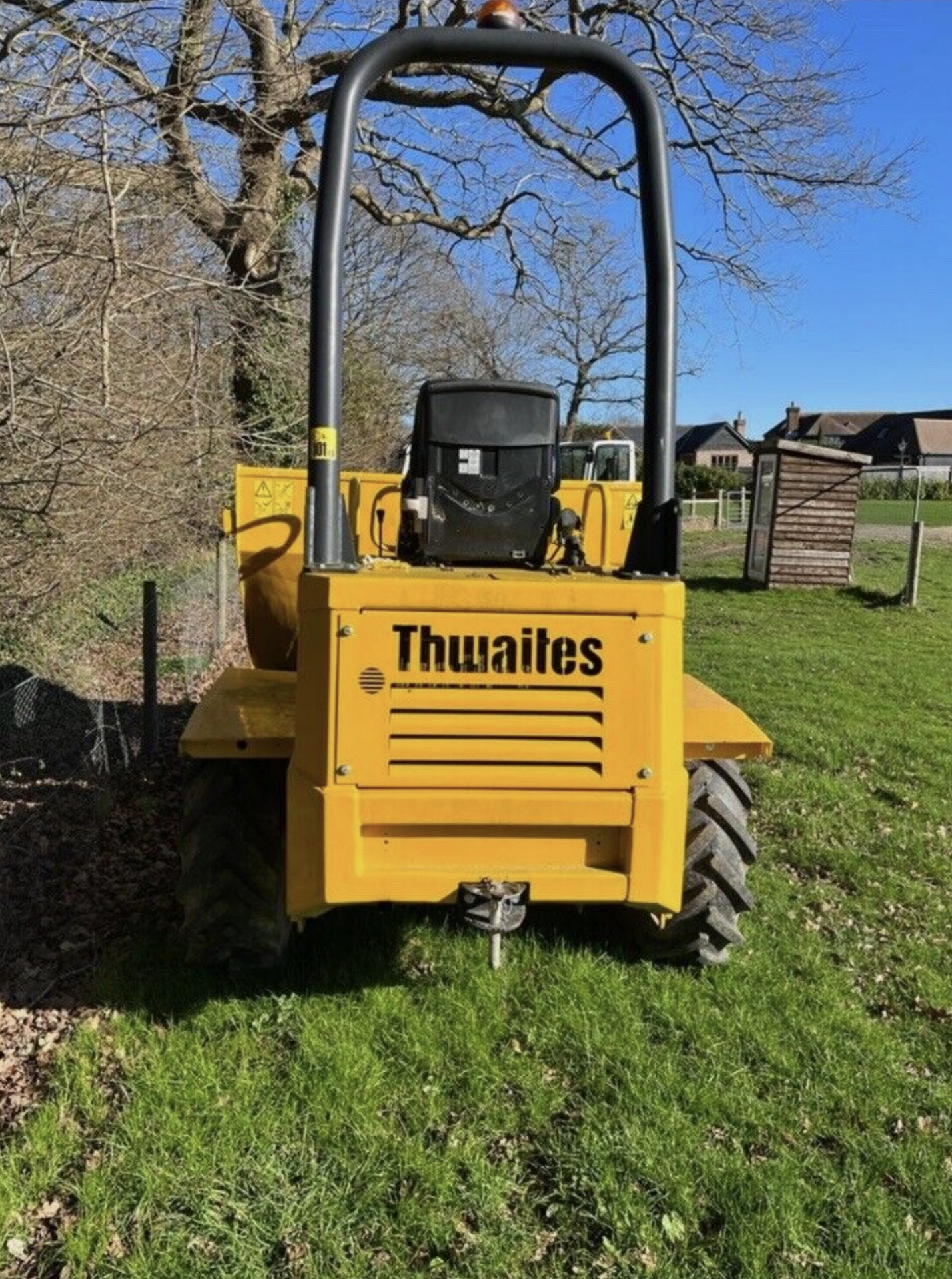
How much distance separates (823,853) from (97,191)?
4547 millimetres

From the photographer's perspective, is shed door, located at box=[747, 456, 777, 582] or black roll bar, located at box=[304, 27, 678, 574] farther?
shed door, located at box=[747, 456, 777, 582]

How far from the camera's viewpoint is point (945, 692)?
9312 mm

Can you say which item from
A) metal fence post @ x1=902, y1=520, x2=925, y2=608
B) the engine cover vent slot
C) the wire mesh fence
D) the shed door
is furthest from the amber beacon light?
the shed door

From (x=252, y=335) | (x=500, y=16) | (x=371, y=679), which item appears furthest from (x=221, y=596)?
(x=500, y=16)

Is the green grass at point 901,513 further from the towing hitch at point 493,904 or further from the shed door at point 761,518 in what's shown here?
the towing hitch at point 493,904

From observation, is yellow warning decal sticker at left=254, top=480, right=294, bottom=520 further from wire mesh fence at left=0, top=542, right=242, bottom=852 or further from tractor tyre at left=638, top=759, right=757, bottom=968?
tractor tyre at left=638, top=759, right=757, bottom=968

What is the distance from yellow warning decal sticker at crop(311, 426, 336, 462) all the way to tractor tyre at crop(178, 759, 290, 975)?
124 cm

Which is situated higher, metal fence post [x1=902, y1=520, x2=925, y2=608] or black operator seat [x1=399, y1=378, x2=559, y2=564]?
black operator seat [x1=399, y1=378, x2=559, y2=564]

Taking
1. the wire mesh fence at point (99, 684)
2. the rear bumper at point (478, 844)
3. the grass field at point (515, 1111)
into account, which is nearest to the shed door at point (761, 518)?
the wire mesh fence at point (99, 684)

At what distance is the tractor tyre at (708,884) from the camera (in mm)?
3605

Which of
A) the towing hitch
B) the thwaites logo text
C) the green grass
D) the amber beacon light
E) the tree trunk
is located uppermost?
the amber beacon light

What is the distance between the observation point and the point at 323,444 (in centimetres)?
287

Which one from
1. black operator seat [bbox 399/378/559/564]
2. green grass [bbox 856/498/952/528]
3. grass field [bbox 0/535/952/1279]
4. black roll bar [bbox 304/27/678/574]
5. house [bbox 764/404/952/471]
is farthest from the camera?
house [bbox 764/404/952/471]

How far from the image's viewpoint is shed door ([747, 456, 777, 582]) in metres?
15.9
